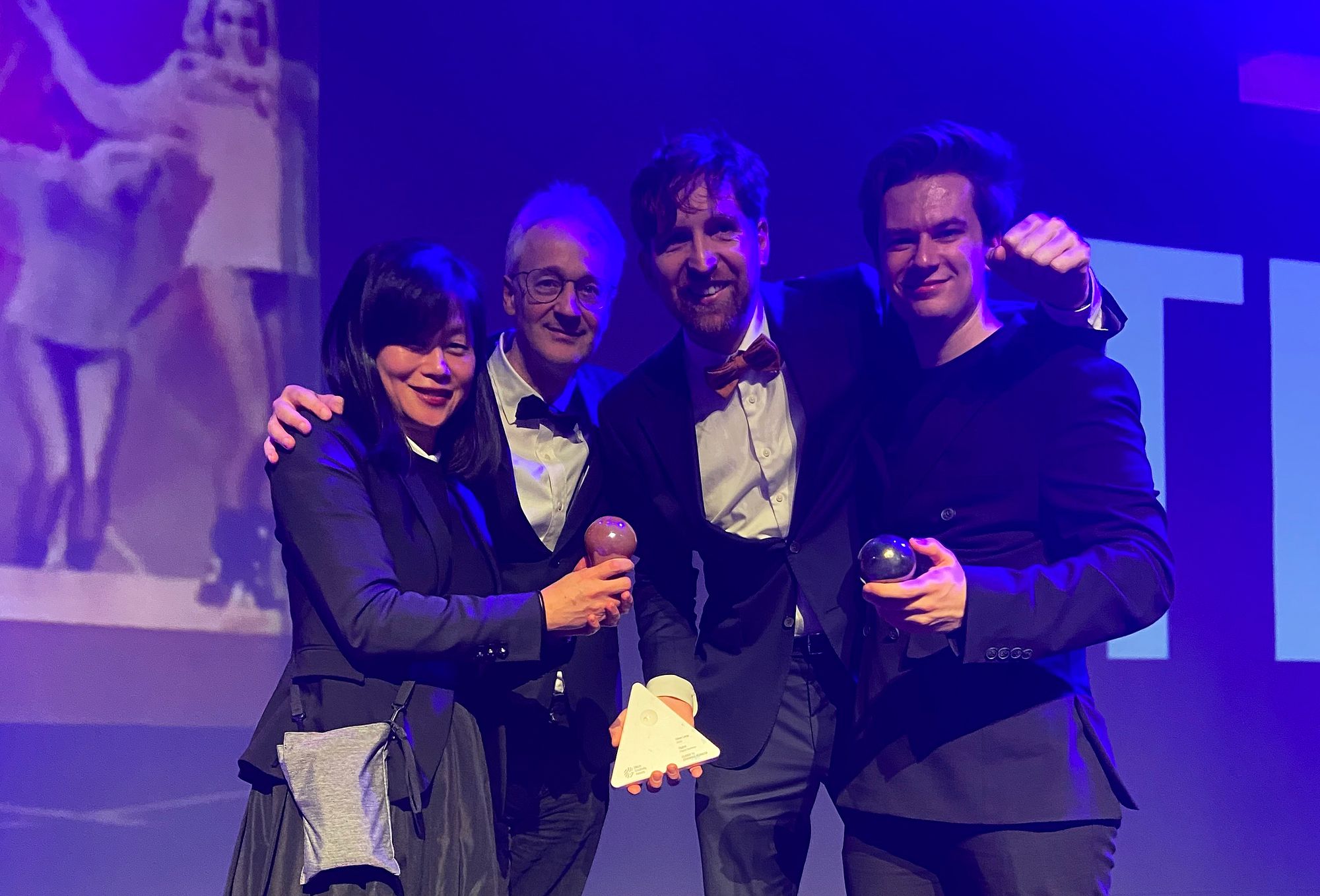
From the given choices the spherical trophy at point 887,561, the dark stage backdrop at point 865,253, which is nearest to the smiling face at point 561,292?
the dark stage backdrop at point 865,253

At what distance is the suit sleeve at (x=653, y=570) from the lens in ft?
8.16

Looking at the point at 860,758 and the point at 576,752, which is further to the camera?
the point at 576,752

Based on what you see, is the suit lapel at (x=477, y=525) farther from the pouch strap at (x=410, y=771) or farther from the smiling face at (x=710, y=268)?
the smiling face at (x=710, y=268)

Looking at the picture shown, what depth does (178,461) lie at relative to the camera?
3.51m

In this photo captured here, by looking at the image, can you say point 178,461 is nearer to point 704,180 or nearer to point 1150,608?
point 704,180

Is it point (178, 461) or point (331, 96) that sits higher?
point (331, 96)

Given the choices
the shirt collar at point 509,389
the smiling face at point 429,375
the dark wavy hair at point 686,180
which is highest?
the dark wavy hair at point 686,180

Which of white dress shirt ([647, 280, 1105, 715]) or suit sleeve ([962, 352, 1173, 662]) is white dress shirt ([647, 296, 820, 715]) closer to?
white dress shirt ([647, 280, 1105, 715])

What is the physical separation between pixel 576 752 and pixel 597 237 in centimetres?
122

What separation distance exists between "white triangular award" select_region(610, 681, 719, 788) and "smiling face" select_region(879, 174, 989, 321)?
0.93 metres

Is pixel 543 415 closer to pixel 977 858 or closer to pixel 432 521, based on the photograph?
pixel 432 521

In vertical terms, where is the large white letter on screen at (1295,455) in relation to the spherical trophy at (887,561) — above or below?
above

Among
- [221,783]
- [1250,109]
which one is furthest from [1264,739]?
[221,783]

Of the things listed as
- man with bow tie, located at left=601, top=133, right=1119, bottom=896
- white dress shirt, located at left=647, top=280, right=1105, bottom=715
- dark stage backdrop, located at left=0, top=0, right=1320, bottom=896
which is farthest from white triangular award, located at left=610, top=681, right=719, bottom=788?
dark stage backdrop, located at left=0, top=0, right=1320, bottom=896
